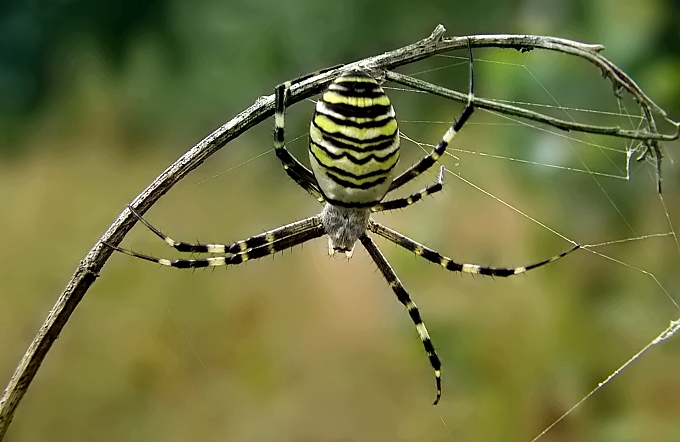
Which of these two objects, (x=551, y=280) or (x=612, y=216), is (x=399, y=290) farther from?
(x=551, y=280)

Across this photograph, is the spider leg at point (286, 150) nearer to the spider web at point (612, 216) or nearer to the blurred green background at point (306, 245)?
the blurred green background at point (306, 245)

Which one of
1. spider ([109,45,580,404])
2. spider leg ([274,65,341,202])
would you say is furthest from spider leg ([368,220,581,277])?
spider leg ([274,65,341,202])

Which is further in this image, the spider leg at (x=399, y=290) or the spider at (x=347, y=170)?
the spider leg at (x=399, y=290)

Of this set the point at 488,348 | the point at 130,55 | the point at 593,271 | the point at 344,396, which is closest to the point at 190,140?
the point at 130,55

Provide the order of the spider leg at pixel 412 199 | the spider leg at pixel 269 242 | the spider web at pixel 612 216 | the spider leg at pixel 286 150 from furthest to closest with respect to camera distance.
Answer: the spider web at pixel 612 216
the spider leg at pixel 269 242
the spider leg at pixel 412 199
the spider leg at pixel 286 150

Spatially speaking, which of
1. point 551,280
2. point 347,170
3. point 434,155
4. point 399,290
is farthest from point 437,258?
point 551,280

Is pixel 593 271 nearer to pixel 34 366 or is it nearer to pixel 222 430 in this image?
pixel 34 366

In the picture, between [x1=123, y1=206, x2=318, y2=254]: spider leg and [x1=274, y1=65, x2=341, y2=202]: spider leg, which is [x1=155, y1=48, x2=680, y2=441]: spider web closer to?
[x1=123, y1=206, x2=318, y2=254]: spider leg

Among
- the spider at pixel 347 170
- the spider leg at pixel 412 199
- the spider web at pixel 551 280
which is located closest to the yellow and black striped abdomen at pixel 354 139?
the spider at pixel 347 170

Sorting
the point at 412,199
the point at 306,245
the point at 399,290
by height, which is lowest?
the point at 399,290

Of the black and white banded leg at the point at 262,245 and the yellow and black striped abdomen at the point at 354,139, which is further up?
the black and white banded leg at the point at 262,245
